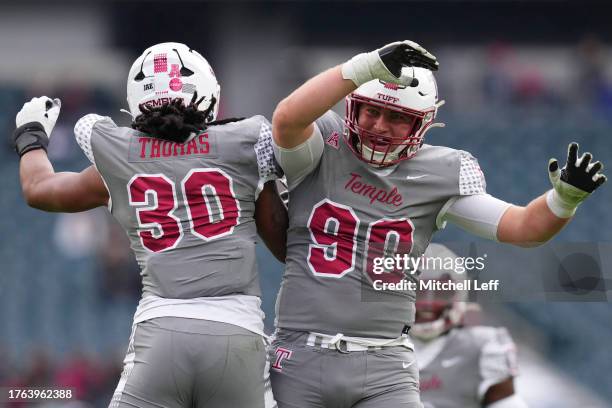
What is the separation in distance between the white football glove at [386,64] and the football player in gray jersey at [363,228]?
18 cm

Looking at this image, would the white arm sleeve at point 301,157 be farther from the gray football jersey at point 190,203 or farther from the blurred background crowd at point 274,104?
the blurred background crowd at point 274,104

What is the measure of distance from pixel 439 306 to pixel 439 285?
2.06ft

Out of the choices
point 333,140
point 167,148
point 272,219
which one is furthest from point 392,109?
point 167,148

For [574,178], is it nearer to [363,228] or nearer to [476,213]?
[476,213]

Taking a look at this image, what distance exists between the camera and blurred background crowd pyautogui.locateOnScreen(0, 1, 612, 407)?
9406 millimetres

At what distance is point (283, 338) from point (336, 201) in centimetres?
49

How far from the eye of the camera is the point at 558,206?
326 cm

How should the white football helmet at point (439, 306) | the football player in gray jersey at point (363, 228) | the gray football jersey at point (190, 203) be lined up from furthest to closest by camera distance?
the white football helmet at point (439, 306) → the football player in gray jersey at point (363, 228) → the gray football jersey at point (190, 203)

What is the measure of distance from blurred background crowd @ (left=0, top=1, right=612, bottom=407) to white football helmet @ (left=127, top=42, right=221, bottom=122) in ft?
8.17

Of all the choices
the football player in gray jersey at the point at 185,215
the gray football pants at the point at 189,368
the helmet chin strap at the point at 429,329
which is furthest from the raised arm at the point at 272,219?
the helmet chin strap at the point at 429,329

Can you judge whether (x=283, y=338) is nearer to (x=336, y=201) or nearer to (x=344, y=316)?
(x=344, y=316)

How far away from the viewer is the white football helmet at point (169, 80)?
140 inches

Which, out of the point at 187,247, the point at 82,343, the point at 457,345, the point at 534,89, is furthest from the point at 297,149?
the point at 534,89

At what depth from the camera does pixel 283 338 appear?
3.58 m
